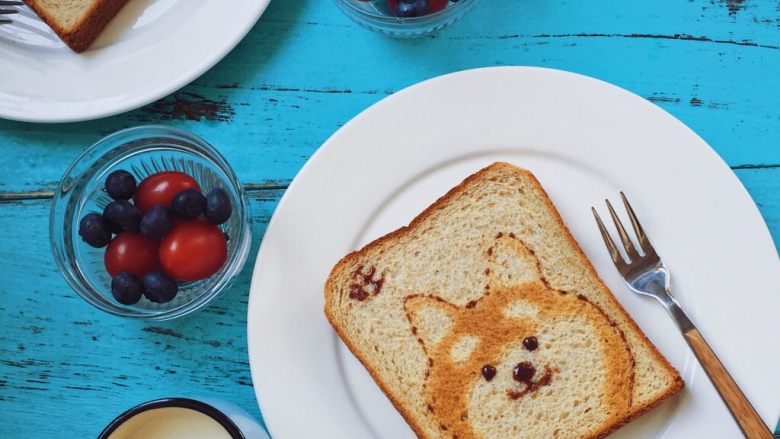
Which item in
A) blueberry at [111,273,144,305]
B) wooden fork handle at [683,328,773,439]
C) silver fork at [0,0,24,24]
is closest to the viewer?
wooden fork handle at [683,328,773,439]

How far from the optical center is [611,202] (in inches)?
71.8

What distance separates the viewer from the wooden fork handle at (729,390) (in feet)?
5.32

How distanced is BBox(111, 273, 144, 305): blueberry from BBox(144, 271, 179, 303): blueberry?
0.06ft

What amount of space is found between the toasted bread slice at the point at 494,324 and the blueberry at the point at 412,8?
1.32ft

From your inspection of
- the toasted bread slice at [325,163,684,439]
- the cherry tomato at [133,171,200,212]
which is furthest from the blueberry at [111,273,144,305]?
the toasted bread slice at [325,163,684,439]

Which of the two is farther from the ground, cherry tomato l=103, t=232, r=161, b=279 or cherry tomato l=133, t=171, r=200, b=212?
cherry tomato l=133, t=171, r=200, b=212

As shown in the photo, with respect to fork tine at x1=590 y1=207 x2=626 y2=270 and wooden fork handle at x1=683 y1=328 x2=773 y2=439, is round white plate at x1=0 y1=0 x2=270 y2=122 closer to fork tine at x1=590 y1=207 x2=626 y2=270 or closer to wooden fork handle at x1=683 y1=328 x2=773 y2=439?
fork tine at x1=590 y1=207 x2=626 y2=270

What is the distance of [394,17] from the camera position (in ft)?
6.01

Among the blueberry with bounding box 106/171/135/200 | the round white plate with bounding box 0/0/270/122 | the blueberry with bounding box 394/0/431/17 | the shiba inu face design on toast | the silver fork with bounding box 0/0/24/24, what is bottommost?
the shiba inu face design on toast

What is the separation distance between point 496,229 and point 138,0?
3.71 ft

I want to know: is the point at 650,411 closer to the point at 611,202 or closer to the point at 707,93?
the point at 611,202

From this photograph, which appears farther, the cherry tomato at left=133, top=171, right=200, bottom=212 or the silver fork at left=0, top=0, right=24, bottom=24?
the silver fork at left=0, top=0, right=24, bottom=24

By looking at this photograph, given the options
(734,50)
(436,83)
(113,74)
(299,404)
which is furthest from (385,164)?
(734,50)

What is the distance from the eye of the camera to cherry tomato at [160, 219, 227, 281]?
173cm
